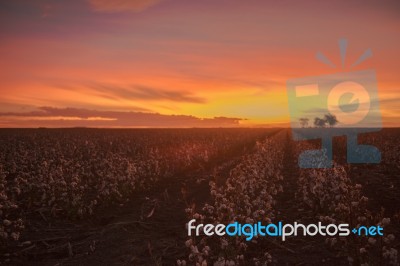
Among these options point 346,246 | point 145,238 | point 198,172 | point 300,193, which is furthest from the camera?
point 198,172

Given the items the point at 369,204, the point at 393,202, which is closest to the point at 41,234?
the point at 369,204

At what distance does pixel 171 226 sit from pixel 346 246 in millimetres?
4418

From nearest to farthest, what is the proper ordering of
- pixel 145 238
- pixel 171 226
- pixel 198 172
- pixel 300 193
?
pixel 145 238 → pixel 171 226 → pixel 300 193 → pixel 198 172

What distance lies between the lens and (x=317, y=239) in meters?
8.91

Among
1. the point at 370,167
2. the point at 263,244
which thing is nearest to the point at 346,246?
the point at 263,244

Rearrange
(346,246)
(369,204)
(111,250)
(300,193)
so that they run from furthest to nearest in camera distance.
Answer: (300,193)
(369,204)
(111,250)
(346,246)

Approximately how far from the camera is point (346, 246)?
784cm

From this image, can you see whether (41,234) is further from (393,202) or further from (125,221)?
(393,202)

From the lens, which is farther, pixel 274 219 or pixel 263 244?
pixel 274 219

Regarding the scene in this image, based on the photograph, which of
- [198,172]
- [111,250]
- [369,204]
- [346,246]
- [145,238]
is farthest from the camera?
[198,172]

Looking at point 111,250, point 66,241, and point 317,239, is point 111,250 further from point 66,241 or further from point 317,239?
point 317,239

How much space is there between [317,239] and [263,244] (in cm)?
131

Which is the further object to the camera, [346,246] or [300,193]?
[300,193]

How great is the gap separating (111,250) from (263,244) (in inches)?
132
